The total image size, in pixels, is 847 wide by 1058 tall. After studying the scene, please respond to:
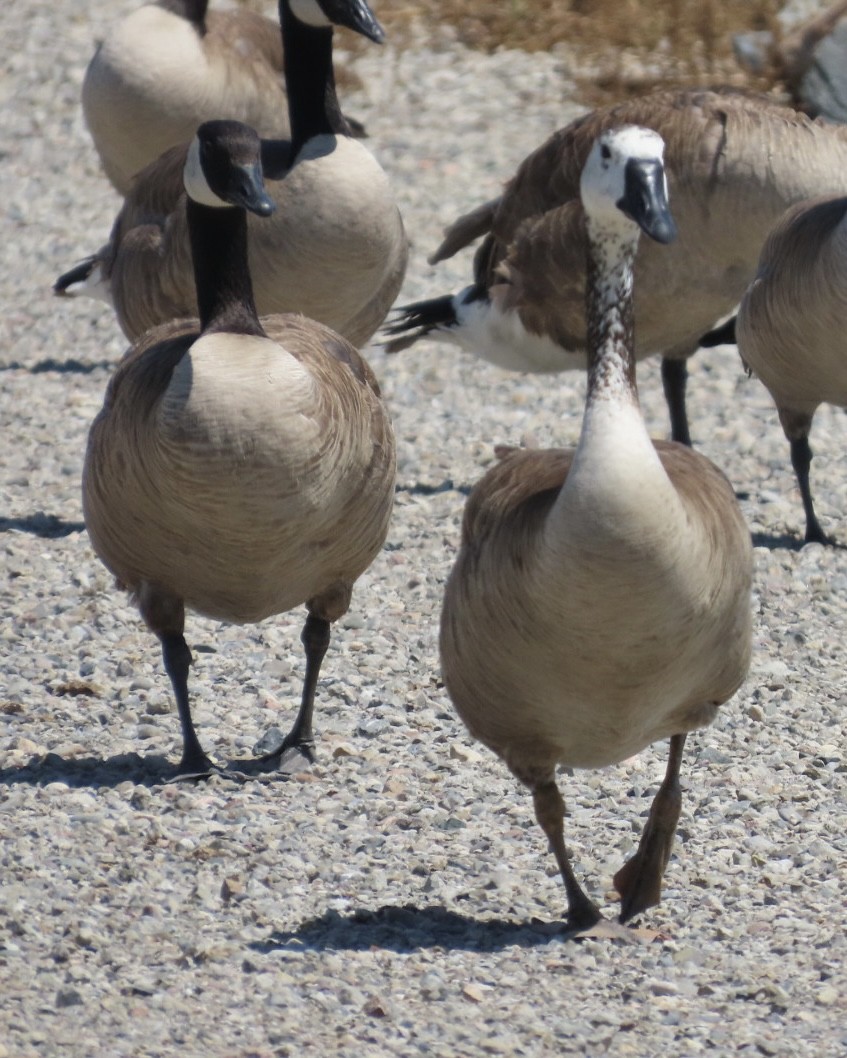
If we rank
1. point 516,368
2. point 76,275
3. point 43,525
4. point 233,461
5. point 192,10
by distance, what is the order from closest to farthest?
point 233,461, point 43,525, point 516,368, point 76,275, point 192,10

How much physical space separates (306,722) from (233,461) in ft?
3.41

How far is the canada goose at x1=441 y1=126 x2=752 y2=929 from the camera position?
411cm

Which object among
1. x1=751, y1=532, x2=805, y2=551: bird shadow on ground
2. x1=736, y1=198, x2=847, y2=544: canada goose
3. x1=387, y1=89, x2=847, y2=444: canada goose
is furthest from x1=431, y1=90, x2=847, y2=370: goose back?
x1=751, y1=532, x2=805, y2=551: bird shadow on ground

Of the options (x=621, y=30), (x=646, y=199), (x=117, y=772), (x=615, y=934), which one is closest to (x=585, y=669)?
(x=615, y=934)

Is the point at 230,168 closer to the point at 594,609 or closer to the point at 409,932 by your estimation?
the point at 594,609

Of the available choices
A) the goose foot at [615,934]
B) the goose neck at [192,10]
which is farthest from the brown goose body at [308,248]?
the goose foot at [615,934]

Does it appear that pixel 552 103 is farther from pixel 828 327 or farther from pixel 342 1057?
pixel 342 1057

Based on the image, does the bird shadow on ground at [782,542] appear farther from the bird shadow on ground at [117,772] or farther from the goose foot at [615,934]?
the goose foot at [615,934]

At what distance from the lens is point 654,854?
15.7 ft

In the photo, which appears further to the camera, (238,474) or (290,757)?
(290,757)

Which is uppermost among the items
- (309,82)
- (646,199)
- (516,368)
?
(646,199)

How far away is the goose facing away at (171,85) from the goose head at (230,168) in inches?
179

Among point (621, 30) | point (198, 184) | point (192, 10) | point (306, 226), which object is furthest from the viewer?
point (621, 30)

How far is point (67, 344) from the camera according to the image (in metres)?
10.7
